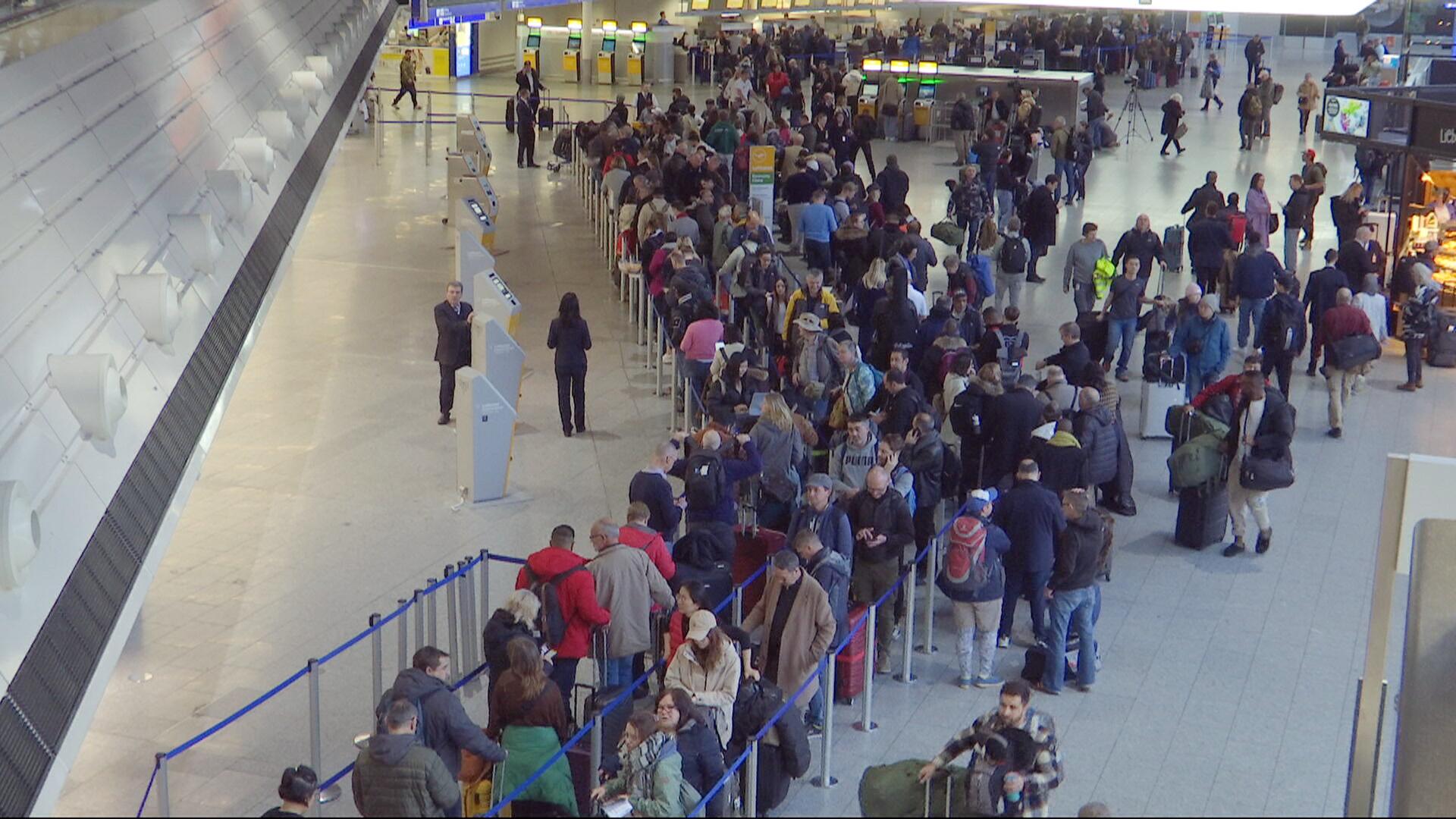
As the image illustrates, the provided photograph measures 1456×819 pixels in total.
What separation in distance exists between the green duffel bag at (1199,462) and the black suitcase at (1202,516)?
139 millimetres

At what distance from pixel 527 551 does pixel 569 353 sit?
2.95 meters

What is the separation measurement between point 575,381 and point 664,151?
939 centimetres

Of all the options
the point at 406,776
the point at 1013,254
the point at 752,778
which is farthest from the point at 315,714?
the point at 1013,254

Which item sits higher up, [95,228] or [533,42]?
[533,42]

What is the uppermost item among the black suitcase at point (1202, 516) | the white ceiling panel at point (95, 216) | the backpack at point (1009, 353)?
the white ceiling panel at point (95, 216)

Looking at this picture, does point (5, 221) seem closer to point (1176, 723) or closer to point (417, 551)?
point (417, 551)

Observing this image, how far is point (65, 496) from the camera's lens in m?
6.08

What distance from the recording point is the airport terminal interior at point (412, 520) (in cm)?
606

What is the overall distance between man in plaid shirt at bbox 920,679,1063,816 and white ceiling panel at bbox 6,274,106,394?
3.57 metres

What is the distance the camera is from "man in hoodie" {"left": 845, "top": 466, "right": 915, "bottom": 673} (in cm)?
1010

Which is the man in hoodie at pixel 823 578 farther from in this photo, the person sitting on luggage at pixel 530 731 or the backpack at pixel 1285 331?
the backpack at pixel 1285 331

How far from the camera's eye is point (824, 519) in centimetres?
995

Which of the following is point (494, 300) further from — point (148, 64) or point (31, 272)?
point (31, 272)

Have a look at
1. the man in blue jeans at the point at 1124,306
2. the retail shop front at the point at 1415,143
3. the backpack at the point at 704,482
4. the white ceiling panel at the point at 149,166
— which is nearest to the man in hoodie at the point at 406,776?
the white ceiling panel at the point at 149,166
